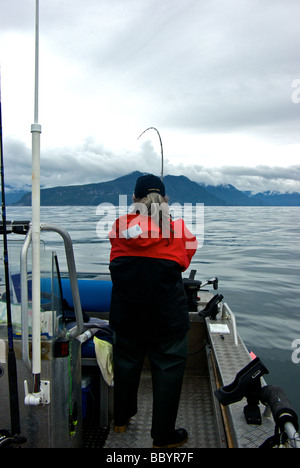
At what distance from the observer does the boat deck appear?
8.66 feet

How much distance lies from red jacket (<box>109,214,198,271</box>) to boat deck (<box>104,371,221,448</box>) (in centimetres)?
124

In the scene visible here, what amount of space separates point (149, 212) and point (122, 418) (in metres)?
1.39

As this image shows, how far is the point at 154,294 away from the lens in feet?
7.07

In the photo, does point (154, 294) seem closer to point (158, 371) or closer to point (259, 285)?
point (158, 371)

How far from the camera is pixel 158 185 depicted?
7.57 ft

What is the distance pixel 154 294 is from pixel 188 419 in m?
1.47

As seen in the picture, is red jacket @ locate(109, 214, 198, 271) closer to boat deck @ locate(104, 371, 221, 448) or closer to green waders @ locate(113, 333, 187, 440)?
green waders @ locate(113, 333, 187, 440)

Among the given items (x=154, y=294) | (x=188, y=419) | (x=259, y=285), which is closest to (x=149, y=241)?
(x=154, y=294)

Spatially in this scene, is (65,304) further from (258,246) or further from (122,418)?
(258,246)

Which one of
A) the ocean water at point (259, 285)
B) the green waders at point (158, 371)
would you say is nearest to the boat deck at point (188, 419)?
the green waders at point (158, 371)

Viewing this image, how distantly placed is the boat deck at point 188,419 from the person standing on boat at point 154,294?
1.25ft

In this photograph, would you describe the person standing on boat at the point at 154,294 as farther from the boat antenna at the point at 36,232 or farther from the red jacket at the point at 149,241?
the boat antenna at the point at 36,232
